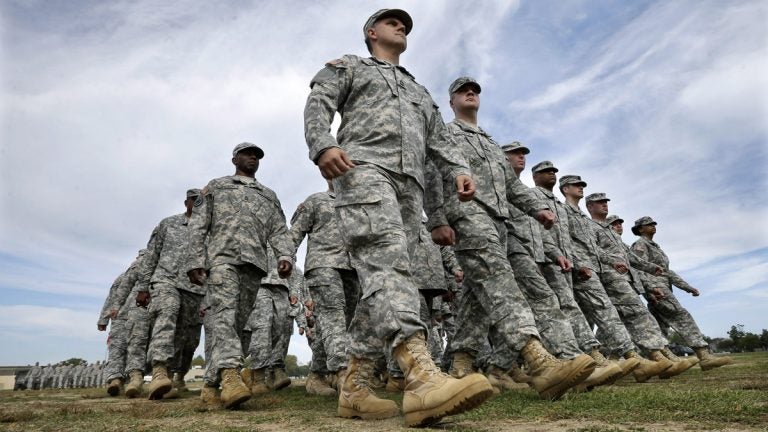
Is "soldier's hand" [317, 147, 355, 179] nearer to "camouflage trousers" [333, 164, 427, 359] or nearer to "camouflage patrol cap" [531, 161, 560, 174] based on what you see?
"camouflage trousers" [333, 164, 427, 359]

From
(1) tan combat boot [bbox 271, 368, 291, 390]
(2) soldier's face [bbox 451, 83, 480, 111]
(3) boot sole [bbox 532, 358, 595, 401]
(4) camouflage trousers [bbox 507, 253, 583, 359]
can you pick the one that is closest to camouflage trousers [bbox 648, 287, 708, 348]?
(4) camouflage trousers [bbox 507, 253, 583, 359]

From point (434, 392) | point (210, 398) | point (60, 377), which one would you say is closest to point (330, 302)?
point (210, 398)

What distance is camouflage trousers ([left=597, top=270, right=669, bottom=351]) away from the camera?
23.8 feet

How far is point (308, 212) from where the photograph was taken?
6219 mm

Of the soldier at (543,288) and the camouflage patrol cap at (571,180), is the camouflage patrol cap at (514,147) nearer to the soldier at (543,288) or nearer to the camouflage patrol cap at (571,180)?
the soldier at (543,288)

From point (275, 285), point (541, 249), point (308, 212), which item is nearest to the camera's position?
point (541, 249)

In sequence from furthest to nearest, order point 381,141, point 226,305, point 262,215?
point 262,215
point 226,305
point 381,141

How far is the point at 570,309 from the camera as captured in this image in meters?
5.97

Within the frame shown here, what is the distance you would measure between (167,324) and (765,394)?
20.6ft

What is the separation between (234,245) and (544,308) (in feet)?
9.86

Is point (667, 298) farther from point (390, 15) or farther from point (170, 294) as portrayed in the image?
point (170, 294)

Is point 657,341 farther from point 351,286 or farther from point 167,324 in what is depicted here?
point 167,324

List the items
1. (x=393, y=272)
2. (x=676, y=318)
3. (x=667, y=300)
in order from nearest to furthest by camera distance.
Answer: (x=393, y=272)
(x=676, y=318)
(x=667, y=300)

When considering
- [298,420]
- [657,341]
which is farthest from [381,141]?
[657,341]
